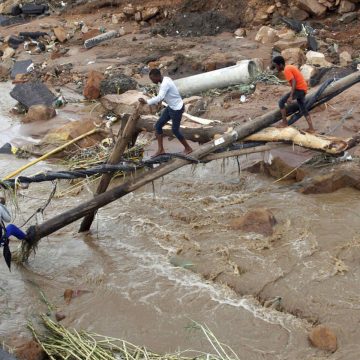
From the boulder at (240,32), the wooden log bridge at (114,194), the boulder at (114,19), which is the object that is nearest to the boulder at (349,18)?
the boulder at (240,32)

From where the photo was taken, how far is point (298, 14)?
16094 mm

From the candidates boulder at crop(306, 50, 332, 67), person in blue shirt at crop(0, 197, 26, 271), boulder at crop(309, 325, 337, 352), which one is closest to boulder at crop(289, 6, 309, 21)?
boulder at crop(306, 50, 332, 67)

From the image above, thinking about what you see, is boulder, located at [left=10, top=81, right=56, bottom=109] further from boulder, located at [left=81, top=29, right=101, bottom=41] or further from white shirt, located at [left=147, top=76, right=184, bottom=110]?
white shirt, located at [left=147, top=76, right=184, bottom=110]

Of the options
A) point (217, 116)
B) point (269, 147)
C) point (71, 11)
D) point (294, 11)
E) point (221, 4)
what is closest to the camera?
point (269, 147)

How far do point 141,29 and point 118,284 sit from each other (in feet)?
46.0

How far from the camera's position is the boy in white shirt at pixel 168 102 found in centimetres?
668

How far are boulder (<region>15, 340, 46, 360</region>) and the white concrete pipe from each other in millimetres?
8062

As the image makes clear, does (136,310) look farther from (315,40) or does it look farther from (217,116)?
(315,40)

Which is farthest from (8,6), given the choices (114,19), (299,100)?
(299,100)

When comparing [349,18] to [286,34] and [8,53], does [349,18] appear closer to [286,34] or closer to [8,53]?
[286,34]

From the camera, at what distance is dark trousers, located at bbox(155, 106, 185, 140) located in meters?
7.13

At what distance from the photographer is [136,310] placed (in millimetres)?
6035

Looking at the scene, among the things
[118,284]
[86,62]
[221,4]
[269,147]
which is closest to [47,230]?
[118,284]

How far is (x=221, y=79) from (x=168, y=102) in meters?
5.30
